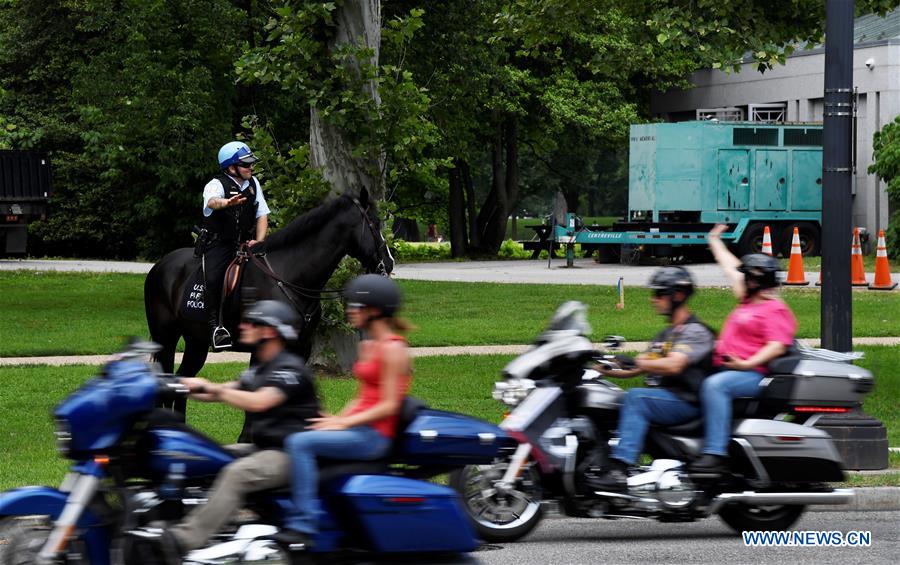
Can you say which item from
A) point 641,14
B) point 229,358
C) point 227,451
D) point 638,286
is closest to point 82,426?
point 227,451

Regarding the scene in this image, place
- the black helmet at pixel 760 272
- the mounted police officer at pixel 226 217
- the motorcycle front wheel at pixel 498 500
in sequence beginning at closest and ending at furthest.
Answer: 1. the motorcycle front wheel at pixel 498 500
2. the black helmet at pixel 760 272
3. the mounted police officer at pixel 226 217

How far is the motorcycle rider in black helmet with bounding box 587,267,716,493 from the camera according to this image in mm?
8469

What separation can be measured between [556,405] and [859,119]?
34.2 meters

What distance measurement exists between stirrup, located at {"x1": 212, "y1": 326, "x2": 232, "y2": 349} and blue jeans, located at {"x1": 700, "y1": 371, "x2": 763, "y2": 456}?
472 cm

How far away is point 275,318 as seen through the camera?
277 inches

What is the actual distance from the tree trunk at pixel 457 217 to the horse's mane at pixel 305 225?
107 ft

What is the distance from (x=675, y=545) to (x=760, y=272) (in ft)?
5.66

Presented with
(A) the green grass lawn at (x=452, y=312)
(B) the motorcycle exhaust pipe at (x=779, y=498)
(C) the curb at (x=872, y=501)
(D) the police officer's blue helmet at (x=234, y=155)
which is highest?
(D) the police officer's blue helmet at (x=234, y=155)

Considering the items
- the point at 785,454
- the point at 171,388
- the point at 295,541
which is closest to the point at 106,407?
the point at 171,388

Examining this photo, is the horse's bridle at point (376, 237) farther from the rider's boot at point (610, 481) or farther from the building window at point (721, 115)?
the building window at point (721, 115)

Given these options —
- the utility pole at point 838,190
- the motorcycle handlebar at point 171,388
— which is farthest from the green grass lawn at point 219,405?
the motorcycle handlebar at point 171,388

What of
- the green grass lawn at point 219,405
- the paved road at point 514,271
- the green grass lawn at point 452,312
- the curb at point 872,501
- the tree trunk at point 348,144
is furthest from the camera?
the paved road at point 514,271

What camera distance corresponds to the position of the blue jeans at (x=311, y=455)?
675 cm

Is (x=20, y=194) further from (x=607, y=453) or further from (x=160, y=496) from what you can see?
(x=160, y=496)
